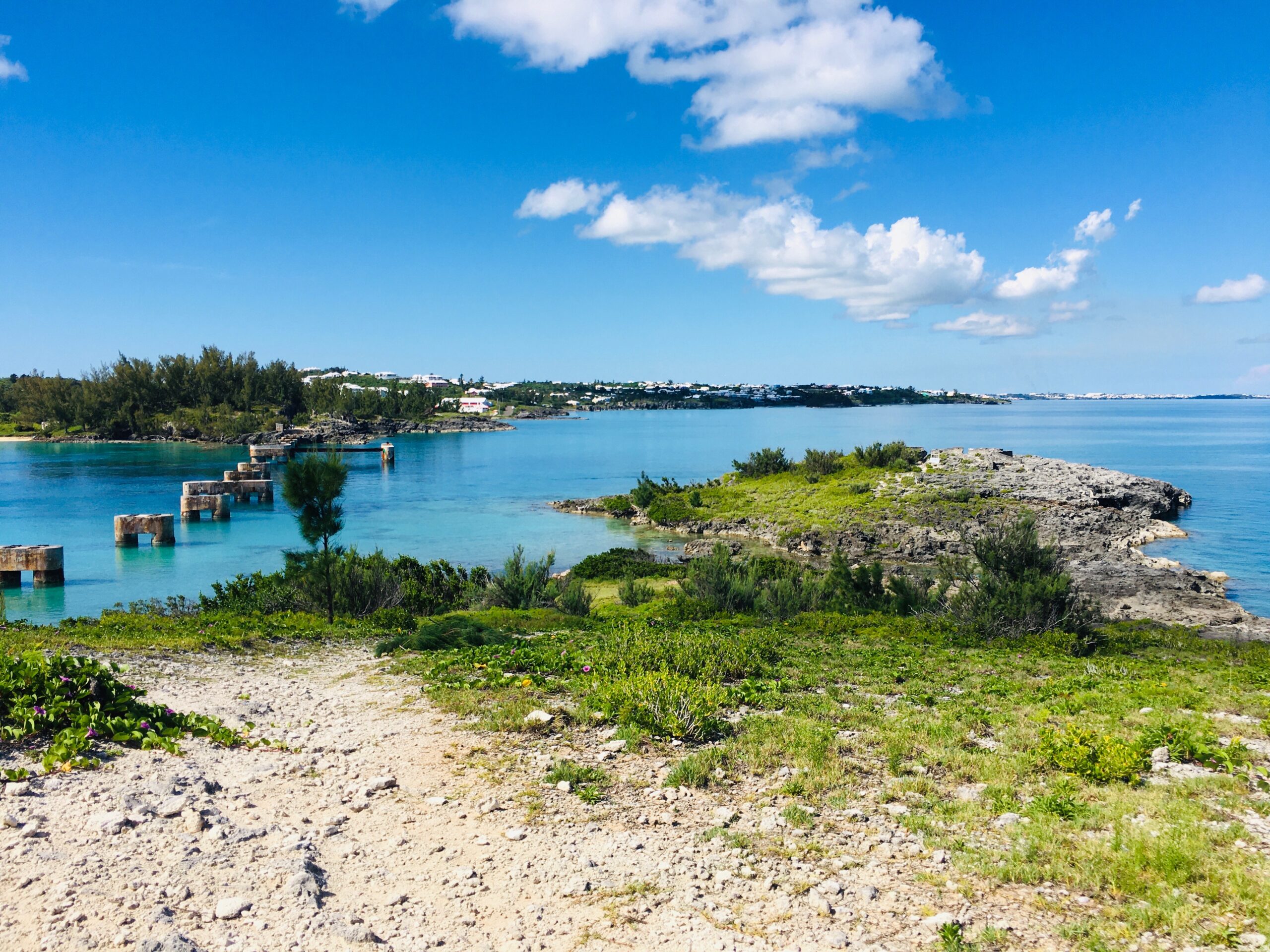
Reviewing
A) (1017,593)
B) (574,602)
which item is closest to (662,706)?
(1017,593)

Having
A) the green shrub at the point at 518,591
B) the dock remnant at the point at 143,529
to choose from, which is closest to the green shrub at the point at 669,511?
the green shrub at the point at 518,591

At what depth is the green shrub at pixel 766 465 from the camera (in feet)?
192

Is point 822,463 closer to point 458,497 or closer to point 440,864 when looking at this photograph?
point 458,497

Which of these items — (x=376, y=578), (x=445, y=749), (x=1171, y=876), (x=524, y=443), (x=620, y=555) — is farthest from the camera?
(x=524, y=443)

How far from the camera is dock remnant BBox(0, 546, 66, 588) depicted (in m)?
31.9

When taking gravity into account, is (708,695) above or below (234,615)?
above

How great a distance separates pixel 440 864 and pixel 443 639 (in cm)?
894

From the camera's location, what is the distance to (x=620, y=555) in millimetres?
36156

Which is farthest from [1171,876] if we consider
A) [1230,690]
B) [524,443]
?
[524,443]

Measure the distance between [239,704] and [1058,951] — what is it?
9.39m

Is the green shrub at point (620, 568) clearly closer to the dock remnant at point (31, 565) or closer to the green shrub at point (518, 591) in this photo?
the green shrub at point (518, 591)

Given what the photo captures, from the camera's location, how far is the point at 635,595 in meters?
26.2

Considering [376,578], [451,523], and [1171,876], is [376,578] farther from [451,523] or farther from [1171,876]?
[451,523]

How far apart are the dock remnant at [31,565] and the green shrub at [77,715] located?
96.8 ft
